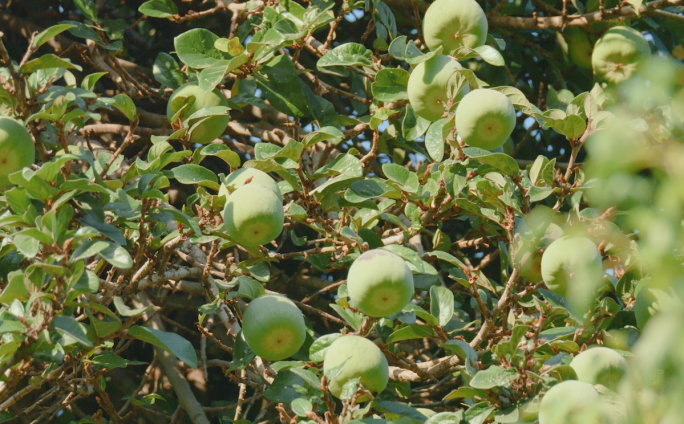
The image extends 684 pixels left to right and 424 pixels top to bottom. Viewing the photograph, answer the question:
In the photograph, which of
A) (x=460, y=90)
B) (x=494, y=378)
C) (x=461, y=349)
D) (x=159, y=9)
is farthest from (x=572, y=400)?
(x=159, y=9)

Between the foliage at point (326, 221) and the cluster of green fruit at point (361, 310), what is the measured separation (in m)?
0.06

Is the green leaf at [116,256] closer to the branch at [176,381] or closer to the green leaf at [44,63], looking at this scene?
the green leaf at [44,63]

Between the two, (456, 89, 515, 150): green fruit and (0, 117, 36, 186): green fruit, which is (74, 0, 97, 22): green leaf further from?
(456, 89, 515, 150): green fruit

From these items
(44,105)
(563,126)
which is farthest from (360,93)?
(44,105)

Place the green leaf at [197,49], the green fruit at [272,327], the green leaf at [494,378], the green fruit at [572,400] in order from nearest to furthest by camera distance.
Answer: the green fruit at [572,400] → the green leaf at [494,378] → the green fruit at [272,327] → the green leaf at [197,49]

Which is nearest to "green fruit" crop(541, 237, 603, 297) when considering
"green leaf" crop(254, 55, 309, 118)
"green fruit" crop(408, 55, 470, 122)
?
"green fruit" crop(408, 55, 470, 122)

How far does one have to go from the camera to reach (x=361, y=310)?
152 cm

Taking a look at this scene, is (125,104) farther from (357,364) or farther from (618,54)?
(618,54)

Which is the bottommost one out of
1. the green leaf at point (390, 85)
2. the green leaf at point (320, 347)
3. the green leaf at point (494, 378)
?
the green leaf at point (320, 347)

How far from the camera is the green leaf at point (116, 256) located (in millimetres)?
1210

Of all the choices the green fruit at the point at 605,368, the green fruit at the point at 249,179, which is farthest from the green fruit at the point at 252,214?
the green fruit at the point at 605,368

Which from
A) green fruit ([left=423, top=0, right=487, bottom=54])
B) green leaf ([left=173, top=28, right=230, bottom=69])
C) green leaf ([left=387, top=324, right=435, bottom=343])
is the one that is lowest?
green leaf ([left=387, top=324, right=435, bottom=343])

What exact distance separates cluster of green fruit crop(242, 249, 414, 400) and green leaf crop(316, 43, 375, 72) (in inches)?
28.8

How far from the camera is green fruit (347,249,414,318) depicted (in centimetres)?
144
